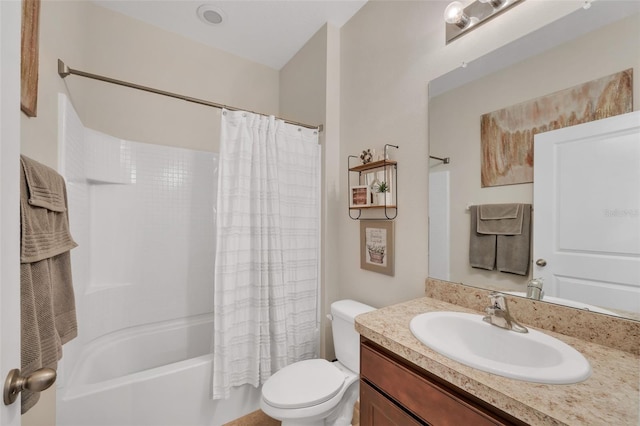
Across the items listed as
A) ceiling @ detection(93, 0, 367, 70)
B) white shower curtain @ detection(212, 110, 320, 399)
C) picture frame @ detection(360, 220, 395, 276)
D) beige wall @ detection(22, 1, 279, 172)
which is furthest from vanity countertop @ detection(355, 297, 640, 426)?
ceiling @ detection(93, 0, 367, 70)

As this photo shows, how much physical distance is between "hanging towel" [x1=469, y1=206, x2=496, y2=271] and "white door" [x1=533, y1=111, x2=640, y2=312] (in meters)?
0.15

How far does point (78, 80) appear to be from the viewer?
1.65 meters

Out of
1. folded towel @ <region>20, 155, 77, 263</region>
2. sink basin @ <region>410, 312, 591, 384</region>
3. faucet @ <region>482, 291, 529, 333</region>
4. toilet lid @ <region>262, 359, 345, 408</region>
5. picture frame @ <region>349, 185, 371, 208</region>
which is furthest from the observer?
picture frame @ <region>349, 185, 371, 208</region>

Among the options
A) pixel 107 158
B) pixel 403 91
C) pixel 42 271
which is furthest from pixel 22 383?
pixel 107 158

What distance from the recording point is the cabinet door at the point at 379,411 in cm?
80

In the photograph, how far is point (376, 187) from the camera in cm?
156

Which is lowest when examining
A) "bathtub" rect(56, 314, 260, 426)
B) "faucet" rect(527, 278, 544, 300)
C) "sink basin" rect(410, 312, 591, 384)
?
"bathtub" rect(56, 314, 260, 426)

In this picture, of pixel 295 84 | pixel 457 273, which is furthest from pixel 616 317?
pixel 295 84

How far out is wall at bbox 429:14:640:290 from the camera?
82 cm

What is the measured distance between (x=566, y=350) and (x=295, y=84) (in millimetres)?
2422

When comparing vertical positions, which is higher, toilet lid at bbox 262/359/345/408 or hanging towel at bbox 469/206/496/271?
hanging towel at bbox 469/206/496/271

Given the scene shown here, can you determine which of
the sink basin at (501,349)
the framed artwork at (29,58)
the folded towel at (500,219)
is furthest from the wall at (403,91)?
the framed artwork at (29,58)

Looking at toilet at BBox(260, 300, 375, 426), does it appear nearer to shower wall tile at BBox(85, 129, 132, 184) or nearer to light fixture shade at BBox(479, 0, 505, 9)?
light fixture shade at BBox(479, 0, 505, 9)

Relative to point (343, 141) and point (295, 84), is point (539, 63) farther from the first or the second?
point (295, 84)
